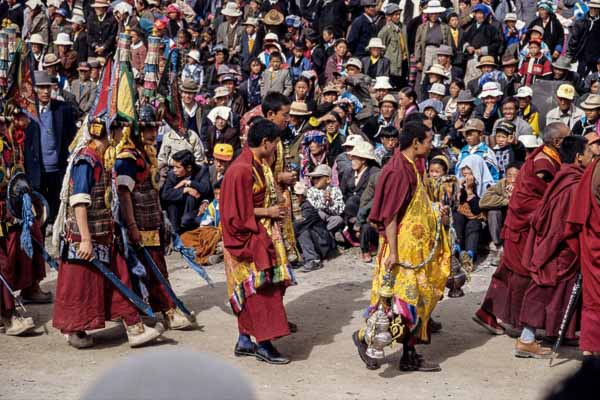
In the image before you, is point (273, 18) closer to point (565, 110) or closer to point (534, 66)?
point (534, 66)

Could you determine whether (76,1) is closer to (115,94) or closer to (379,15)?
(379,15)

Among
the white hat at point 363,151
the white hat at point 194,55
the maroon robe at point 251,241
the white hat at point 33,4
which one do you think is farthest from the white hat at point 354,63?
the maroon robe at point 251,241

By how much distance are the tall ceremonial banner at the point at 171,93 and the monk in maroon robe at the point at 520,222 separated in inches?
118

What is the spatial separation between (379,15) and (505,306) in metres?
9.96

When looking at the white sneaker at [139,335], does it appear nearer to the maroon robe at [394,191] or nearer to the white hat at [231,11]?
the maroon robe at [394,191]

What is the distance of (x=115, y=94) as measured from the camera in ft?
25.5

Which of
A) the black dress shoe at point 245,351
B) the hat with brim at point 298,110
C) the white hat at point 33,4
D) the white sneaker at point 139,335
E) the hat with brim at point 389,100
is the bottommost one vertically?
the black dress shoe at point 245,351

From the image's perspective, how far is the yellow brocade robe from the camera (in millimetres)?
7125

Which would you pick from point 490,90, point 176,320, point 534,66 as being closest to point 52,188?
point 176,320

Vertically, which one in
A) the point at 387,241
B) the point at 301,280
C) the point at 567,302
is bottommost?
the point at 301,280

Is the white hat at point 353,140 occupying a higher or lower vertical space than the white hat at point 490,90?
lower

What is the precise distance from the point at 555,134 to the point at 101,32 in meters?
12.3

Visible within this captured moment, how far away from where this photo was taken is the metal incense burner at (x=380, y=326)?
7020 millimetres

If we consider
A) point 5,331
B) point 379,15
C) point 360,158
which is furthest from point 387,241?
point 379,15
